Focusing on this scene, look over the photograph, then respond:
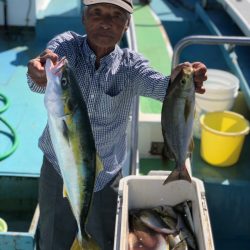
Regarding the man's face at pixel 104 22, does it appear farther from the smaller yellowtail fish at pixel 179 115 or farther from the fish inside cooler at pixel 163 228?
the fish inside cooler at pixel 163 228

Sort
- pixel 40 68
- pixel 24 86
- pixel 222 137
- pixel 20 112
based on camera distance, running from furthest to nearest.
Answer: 1. pixel 24 86
2. pixel 20 112
3. pixel 222 137
4. pixel 40 68

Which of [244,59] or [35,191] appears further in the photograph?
[244,59]

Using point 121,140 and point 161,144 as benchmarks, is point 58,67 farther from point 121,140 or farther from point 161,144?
point 161,144

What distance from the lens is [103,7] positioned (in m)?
2.24

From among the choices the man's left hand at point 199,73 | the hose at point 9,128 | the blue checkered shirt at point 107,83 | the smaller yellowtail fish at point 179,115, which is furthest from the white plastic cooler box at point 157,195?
the hose at point 9,128

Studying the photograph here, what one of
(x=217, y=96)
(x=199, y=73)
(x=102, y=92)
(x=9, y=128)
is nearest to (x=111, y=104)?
(x=102, y=92)

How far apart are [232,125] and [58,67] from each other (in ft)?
9.00

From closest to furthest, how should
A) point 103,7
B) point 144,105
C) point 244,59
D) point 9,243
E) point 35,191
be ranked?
point 103,7
point 9,243
point 35,191
point 144,105
point 244,59

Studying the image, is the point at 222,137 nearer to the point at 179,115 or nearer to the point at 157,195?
the point at 157,195

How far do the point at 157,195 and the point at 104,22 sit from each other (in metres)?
1.23

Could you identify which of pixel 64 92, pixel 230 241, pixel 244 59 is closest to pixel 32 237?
pixel 64 92

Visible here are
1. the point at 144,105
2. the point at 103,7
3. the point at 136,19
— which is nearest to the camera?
the point at 103,7

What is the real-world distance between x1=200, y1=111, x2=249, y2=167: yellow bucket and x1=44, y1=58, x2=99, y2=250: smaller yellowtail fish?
2.03 metres

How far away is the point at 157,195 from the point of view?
288 centimetres
